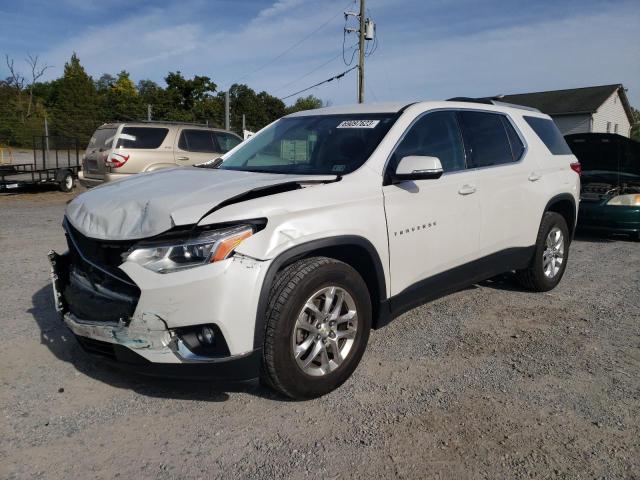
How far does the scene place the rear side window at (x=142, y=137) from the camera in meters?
11.2

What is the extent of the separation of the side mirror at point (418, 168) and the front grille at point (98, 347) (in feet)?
6.72

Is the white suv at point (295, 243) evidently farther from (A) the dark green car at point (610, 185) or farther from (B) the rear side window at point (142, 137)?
(B) the rear side window at point (142, 137)

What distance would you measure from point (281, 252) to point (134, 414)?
1.25 meters

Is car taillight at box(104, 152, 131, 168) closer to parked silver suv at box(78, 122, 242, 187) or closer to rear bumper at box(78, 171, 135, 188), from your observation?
parked silver suv at box(78, 122, 242, 187)

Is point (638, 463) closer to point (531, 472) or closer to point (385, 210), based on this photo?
point (531, 472)

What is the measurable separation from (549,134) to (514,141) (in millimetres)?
825

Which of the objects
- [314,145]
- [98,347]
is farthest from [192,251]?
[314,145]

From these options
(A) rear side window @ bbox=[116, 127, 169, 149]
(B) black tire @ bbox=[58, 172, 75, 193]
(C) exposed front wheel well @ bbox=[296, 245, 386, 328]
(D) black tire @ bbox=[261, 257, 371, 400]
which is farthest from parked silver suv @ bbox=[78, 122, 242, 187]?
(D) black tire @ bbox=[261, 257, 371, 400]

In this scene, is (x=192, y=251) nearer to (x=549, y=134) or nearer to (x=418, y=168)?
(x=418, y=168)

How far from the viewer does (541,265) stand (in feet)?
17.4

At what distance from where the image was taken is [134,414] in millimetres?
3045

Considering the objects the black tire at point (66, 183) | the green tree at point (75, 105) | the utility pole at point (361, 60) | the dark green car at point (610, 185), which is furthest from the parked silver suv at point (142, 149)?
the utility pole at point (361, 60)

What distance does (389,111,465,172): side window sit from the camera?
3.89 m

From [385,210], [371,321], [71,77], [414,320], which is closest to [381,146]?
[385,210]
